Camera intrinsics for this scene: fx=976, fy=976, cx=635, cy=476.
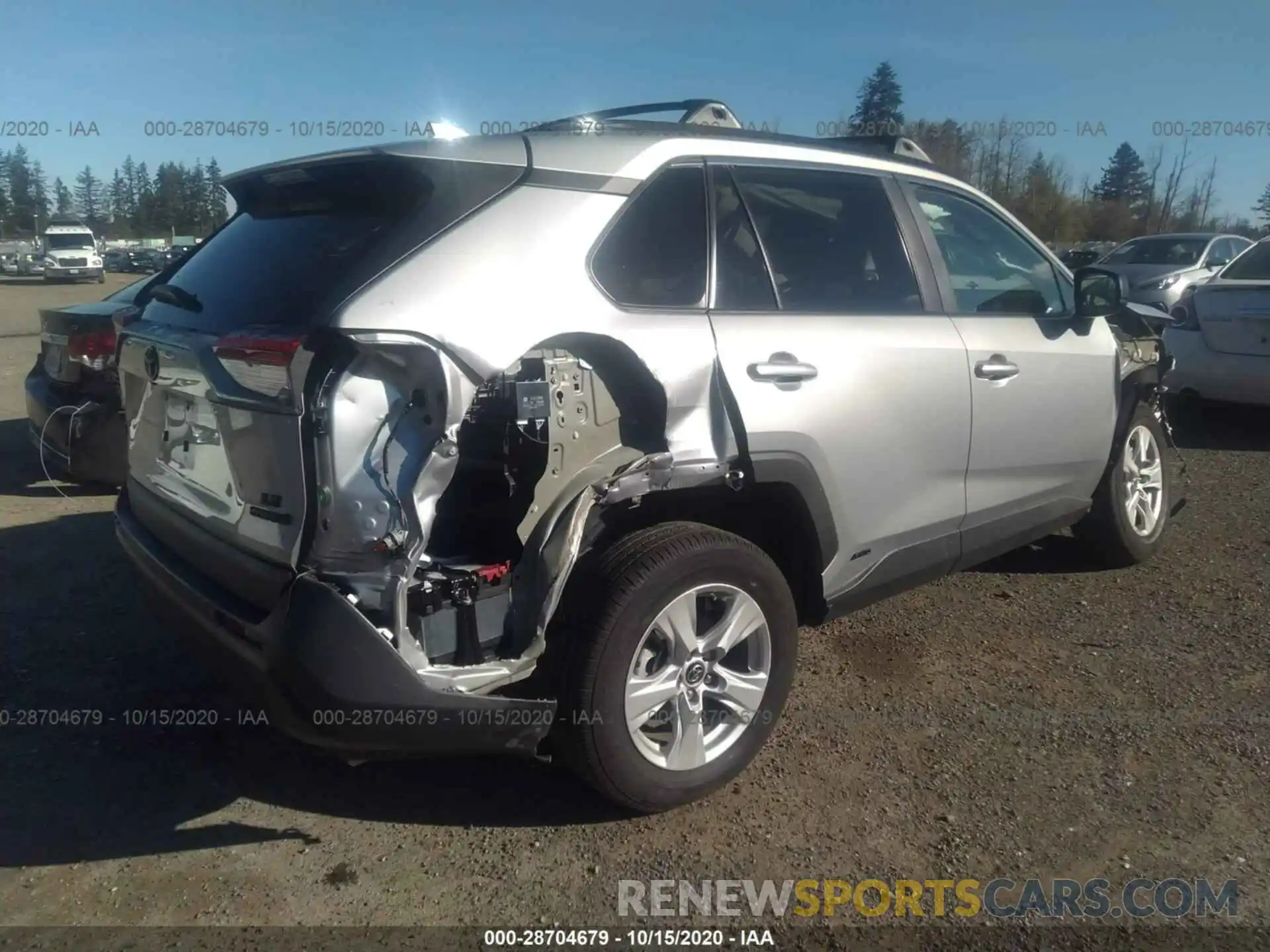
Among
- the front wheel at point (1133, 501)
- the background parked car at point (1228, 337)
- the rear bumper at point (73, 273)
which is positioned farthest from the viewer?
the rear bumper at point (73, 273)

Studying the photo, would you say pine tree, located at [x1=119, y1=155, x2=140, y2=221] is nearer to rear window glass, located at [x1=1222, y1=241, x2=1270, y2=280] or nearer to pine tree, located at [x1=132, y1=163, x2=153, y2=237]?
pine tree, located at [x1=132, y1=163, x2=153, y2=237]

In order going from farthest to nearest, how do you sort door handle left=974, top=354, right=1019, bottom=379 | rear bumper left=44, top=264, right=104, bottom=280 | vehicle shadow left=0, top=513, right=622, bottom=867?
rear bumper left=44, top=264, right=104, bottom=280, door handle left=974, top=354, right=1019, bottom=379, vehicle shadow left=0, top=513, right=622, bottom=867

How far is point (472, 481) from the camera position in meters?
2.70

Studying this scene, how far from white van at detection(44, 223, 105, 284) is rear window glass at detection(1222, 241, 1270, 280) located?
38.6m

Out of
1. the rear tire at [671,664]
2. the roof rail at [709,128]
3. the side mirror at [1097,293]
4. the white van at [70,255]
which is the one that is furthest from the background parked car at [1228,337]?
the white van at [70,255]

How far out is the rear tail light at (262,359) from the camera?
7.51ft

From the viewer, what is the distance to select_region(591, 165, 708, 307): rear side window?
2738 millimetres

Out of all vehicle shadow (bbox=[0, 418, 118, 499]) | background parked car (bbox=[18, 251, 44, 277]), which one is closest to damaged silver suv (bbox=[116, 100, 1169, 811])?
vehicle shadow (bbox=[0, 418, 118, 499])

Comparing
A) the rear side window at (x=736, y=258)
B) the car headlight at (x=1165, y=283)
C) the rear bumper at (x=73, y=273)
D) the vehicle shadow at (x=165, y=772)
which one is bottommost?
the vehicle shadow at (x=165, y=772)

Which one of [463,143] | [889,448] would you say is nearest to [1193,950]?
[889,448]

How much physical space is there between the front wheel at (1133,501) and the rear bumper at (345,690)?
3.32 meters

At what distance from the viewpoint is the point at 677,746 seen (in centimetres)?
287

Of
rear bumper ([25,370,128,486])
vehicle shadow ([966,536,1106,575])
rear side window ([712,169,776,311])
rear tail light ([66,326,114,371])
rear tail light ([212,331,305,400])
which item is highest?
rear side window ([712,169,776,311])

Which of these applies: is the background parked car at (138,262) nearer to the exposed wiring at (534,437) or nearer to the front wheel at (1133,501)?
the front wheel at (1133,501)
